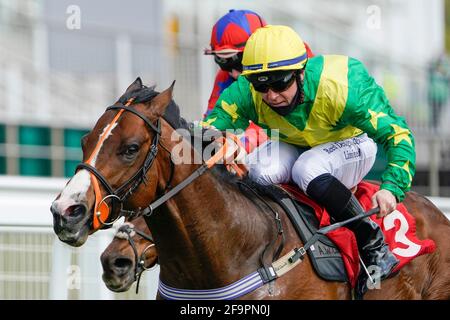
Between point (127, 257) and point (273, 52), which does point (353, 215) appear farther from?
point (127, 257)

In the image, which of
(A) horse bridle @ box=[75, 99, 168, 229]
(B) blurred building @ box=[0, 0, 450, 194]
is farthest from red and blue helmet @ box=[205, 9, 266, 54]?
(B) blurred building @ box=[0, 0, 450, 194]

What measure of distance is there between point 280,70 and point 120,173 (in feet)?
3.10

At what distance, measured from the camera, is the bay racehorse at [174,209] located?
4289 mm

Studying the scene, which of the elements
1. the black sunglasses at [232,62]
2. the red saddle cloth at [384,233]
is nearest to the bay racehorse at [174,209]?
the red saddle cloth at [384,233]

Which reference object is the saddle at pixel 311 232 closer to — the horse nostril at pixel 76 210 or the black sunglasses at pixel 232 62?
the horse nostril at pixel 76 210

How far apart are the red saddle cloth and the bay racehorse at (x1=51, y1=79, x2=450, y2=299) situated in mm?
155

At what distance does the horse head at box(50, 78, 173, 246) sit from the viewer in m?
4.20

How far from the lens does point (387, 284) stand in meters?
5.20

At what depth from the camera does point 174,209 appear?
15.0ft

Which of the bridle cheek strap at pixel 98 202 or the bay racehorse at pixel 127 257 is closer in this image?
the bridle cheek strap at pixel 98 202

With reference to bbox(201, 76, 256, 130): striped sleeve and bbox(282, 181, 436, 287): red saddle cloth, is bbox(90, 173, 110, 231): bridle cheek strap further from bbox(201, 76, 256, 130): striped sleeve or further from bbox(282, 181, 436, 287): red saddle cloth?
bbox(282, 181, 436, 287): red saddle cloth

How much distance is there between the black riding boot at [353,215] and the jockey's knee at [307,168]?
40 millimetres
